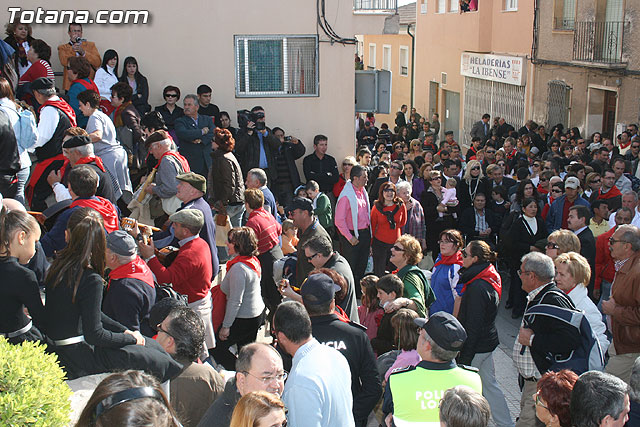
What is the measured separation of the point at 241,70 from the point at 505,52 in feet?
55.7

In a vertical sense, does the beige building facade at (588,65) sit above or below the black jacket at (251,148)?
above

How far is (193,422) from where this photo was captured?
414 centimetres

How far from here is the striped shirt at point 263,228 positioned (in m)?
7.35

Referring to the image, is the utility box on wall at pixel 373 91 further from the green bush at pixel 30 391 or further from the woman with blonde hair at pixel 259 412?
the green bush at pixel 30 391

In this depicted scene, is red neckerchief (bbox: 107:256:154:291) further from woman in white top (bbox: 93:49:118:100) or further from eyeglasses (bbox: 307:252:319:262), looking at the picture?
woman in white top (bbox: 93:49:118:100)

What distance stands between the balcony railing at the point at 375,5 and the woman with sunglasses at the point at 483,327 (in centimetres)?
707

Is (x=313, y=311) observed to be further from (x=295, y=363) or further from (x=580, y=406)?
(x=580, y=406)

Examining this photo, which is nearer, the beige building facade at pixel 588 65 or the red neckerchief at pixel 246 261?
the red neckerchief at pixel 246 261

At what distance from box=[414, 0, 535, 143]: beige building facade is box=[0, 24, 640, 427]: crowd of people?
13.9 meters

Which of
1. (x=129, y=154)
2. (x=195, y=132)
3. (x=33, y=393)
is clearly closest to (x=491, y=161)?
(x=195, y=132)

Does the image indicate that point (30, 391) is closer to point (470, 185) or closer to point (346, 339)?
point (346, 339)

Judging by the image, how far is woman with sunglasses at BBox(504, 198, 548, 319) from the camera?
9.62 meters

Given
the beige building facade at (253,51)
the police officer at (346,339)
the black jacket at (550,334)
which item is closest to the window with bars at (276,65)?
the beige building facade at (253,51)

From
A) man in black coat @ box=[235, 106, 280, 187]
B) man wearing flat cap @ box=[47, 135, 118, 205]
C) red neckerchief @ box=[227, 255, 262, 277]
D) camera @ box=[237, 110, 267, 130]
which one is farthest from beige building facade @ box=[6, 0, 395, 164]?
red neckerchief @ box=[227, 255, 262, 277]
